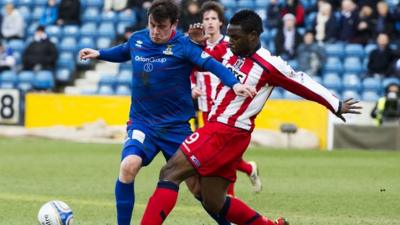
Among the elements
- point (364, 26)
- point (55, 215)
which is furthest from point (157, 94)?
point (364, 26)

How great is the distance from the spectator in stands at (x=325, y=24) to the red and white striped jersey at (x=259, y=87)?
50.8 feet

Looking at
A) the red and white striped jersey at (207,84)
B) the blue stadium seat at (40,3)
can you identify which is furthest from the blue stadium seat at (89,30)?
the red and white striped jersey at (207,84)

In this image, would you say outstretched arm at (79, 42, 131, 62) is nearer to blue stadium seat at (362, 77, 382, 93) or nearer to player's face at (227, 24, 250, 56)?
player's face at (227, 24, 250, 56)

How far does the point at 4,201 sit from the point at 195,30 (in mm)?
3808

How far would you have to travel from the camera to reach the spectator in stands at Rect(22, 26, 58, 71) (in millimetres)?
25328

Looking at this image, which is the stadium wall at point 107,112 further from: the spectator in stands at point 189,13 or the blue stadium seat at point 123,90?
the spectator in stands at point 189,13

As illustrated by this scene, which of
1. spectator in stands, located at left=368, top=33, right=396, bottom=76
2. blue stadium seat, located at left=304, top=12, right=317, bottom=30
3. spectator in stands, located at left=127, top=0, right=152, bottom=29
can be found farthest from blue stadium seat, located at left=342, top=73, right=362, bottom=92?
spectator in stands, located at left=127, top=0, right=152, bottom=29

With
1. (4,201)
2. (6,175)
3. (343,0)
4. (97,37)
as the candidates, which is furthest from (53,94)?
(4,201)

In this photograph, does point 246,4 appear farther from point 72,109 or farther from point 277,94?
point 72,109

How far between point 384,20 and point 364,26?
54 cm

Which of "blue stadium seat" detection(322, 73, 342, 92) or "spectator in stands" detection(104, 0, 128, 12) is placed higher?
"spectator in stands" detection(104, 0, 128, 12)

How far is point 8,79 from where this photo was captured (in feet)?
85.1

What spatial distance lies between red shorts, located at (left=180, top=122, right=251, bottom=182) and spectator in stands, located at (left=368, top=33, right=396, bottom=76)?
47.3 feet

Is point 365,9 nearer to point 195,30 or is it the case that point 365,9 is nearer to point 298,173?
point 298,173
